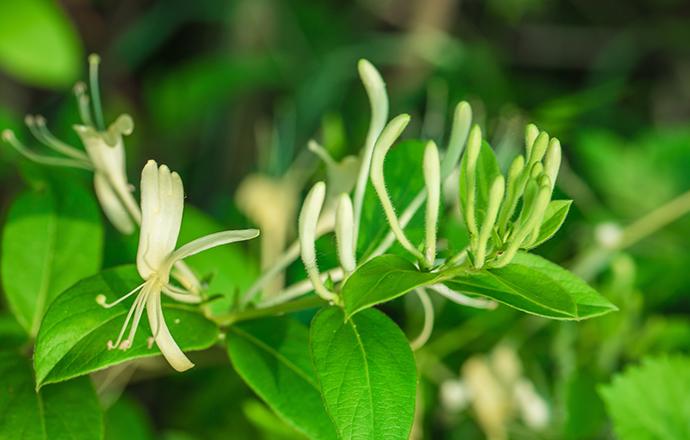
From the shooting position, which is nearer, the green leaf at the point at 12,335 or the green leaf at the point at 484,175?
the green leaf at the point at 484,175

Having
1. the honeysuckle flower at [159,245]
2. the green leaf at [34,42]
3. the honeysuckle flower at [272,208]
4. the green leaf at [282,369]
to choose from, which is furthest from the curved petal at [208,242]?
the green leaf at [34,42]

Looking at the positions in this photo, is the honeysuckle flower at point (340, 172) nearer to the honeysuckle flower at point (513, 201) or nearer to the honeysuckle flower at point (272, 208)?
the honeysuckle flower at point (513, 201)

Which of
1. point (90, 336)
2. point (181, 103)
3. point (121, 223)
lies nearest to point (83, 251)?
point (121, 223)

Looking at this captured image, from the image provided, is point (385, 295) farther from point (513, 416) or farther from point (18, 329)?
point (513, 416)

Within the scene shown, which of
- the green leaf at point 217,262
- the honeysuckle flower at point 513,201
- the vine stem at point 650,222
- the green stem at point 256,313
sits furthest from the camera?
the vine stem at point 650,222

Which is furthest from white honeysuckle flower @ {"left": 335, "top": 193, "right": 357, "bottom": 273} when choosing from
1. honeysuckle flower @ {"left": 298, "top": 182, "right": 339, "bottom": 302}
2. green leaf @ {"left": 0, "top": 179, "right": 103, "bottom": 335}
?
green leaf @ {"left": 0, "top": 179, "right": 103, "bottom": 335}

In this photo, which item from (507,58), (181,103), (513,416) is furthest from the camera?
(507,58)

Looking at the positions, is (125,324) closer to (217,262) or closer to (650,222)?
(217,262)
